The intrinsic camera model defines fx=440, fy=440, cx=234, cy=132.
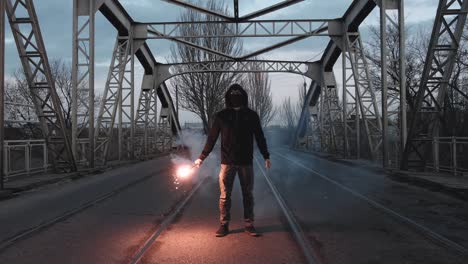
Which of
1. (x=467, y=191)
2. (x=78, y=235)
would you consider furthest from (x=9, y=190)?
(x=467, y=191)

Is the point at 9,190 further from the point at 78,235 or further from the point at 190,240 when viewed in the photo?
the point at 190,240

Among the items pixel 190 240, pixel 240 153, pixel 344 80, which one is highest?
pixel 344 80

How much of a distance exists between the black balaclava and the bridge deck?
1868 millimetres

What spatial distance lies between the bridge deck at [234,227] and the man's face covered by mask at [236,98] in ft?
6.13

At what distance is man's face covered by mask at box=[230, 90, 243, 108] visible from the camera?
6242mm

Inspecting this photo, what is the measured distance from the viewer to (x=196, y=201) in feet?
32.1

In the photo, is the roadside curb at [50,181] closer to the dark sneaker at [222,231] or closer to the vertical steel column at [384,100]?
the dark sneaker at [222,231]

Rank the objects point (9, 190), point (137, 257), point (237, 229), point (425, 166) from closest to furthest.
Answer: point (137, 257)
point (237, 229)
point (9, 190)
point (425, 166)

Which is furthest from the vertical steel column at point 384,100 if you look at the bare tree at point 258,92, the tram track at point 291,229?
the bare tree at point 258,92

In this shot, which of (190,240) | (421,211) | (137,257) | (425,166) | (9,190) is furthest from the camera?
(425,166)

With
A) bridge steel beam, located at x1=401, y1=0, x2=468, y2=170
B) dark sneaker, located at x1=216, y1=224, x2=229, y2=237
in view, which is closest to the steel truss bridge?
bridge steel beam, located at x1=401, y1=0, x2=468, y2=170

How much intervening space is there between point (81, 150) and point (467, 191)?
14285 millimetres

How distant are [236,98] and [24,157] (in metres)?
10.3

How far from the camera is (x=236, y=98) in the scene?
624cm
